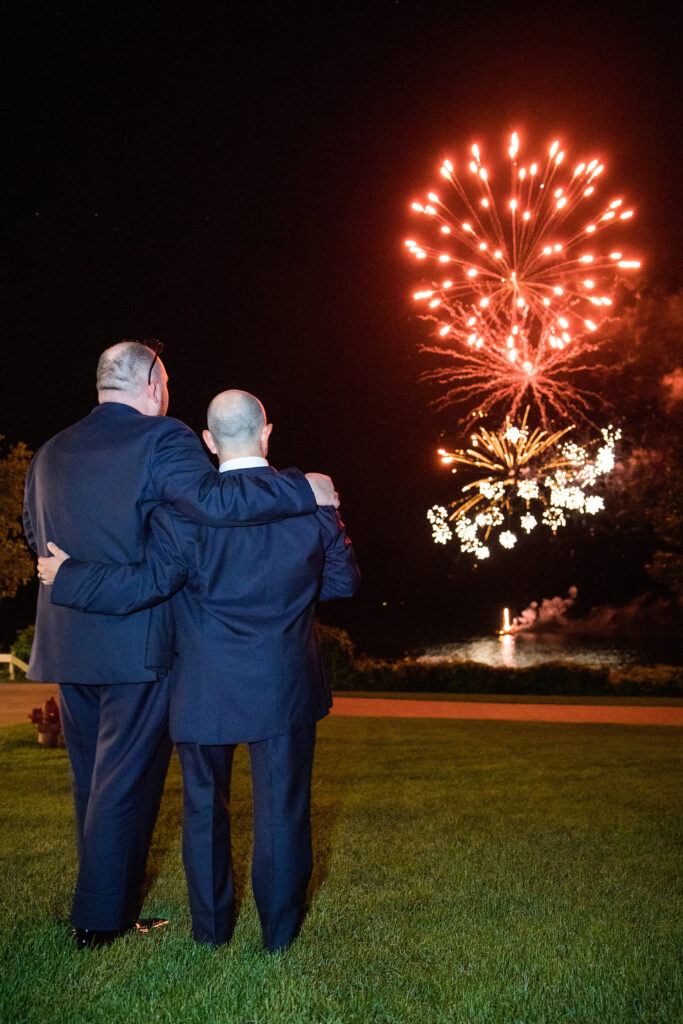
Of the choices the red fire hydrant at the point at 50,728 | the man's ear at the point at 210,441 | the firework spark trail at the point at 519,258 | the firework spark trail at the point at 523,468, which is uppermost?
the firework spark trail at the point at 519,258

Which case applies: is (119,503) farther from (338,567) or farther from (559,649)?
(559,649)

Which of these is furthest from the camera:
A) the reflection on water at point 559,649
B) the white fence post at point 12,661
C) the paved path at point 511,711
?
the reflection on water at point 559,649

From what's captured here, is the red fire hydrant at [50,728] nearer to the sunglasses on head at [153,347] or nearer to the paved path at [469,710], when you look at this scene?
the paved path at [469,710]

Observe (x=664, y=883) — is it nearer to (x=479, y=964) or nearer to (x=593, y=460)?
(x=479, y=964)

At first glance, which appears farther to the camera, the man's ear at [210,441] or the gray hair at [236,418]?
the man's ear at [210,441]

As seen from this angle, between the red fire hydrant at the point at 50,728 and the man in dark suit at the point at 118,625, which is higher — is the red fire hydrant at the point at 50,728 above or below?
below

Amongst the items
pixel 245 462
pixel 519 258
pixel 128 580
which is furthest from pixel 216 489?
pixel 519 258

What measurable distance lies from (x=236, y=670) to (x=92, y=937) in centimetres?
111

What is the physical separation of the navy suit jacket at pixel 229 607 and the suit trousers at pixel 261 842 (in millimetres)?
135

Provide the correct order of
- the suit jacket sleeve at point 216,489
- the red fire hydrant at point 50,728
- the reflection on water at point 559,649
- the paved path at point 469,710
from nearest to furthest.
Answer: the suit jacket sleeve at point 216,489
the red fire hydrant at point 50,728
the paved path at point 469,710
the reflection on water at point 559,649

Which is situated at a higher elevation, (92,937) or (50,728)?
(50,728)

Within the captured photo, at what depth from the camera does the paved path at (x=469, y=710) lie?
A: 1356 cm

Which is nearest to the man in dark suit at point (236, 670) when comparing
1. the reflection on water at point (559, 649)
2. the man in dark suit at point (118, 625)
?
the man in dark suit at point (118, 625)

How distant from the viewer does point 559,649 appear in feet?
161
